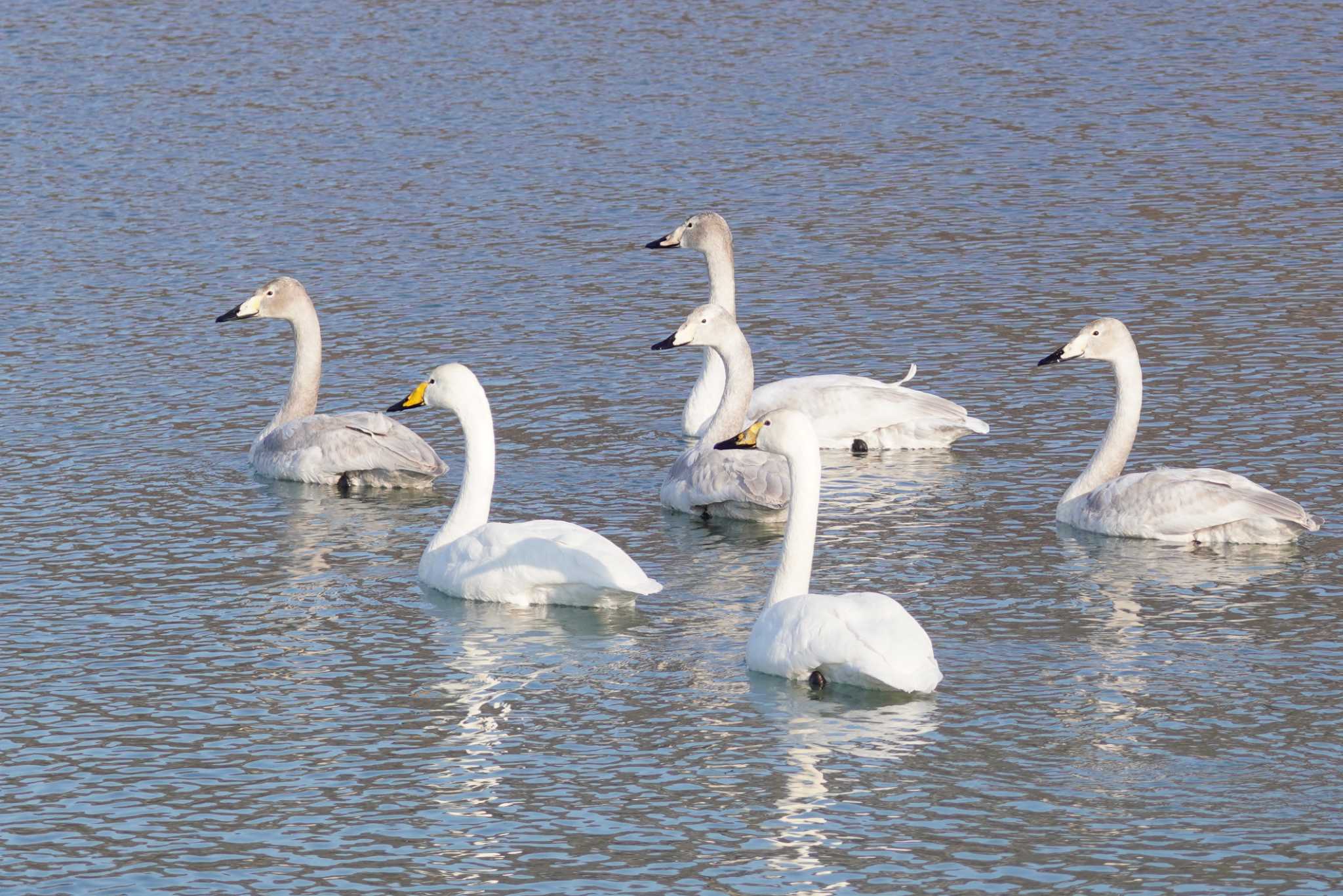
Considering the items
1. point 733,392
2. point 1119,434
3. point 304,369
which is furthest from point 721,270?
point 1119,434

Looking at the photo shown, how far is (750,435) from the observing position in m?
12.2

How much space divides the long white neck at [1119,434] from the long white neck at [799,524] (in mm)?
2674

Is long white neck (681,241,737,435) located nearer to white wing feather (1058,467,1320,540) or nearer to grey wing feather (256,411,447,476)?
grey wing feather (256,411,447,476)

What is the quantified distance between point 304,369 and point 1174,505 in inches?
254

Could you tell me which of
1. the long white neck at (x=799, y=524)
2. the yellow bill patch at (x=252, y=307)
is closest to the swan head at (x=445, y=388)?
the long white neck at (x=799, y=524)

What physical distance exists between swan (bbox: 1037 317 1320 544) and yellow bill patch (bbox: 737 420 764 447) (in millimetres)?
2545

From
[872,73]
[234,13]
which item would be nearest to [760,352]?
[872,73]

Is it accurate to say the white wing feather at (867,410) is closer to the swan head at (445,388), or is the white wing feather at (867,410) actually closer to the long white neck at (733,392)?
the long white neck at (733,392)

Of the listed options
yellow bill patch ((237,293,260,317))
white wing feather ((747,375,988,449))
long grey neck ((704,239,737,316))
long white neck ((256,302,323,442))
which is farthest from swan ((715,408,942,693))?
long grey neck ((704,239,737,316))

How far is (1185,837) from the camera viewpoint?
357 inches

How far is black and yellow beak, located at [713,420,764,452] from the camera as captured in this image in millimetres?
12023

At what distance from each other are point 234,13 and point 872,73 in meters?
9.95

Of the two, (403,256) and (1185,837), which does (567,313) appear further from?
(1185,837)

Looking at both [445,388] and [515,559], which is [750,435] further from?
[445,388]
